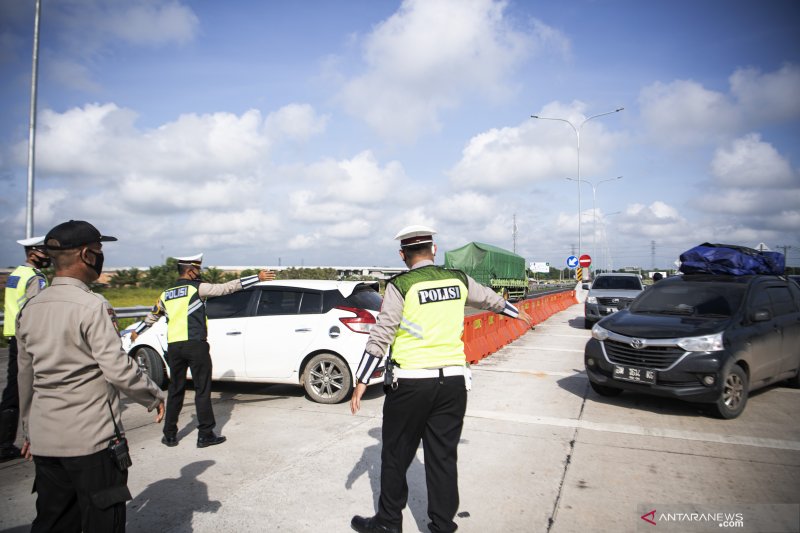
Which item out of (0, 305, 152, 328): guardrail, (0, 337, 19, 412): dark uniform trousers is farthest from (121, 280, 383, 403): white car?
(0, 305, 152, 328): guardrail

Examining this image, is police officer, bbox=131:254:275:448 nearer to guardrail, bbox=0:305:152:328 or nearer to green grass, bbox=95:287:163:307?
guardrail, bbox=0:305:152:328

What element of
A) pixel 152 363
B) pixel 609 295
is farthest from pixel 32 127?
pixel 609 295

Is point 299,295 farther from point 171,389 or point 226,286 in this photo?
point 171,389

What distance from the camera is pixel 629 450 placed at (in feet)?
16.6

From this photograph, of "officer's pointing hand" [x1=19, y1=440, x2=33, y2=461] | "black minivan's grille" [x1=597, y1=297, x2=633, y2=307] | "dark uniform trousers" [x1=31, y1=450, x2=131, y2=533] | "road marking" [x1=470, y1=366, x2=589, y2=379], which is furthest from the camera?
"black minivan's grille" [x1=597, y1=297, x2=633, y2=307]

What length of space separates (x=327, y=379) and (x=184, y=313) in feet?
7.09

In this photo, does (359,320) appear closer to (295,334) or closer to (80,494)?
(295,334)

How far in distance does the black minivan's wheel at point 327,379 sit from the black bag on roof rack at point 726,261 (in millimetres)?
5685

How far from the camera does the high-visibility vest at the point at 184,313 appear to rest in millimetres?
5371

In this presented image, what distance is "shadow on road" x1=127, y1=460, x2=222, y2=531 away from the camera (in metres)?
3.64

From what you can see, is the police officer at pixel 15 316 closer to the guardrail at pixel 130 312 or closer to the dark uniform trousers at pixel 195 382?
the dark uniform trousers at pixel 195 382

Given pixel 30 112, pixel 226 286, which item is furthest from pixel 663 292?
pixel 30 112

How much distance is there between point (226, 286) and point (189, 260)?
0.51 m

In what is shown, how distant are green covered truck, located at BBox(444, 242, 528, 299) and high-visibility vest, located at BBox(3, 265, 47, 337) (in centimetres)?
2328
